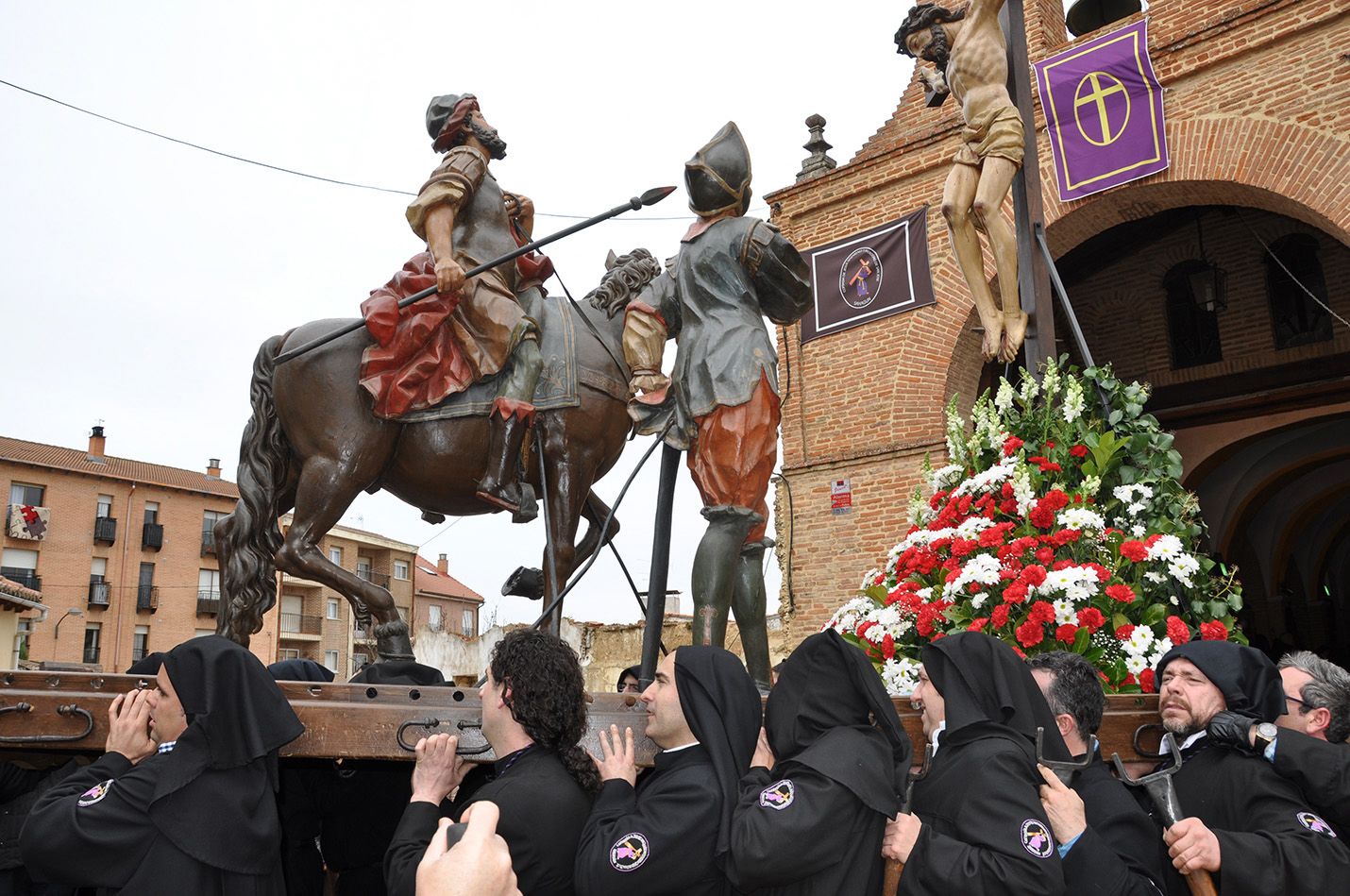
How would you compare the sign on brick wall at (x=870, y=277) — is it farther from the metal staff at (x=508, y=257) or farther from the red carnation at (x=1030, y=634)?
the red carnation at (x=1030, y=634)

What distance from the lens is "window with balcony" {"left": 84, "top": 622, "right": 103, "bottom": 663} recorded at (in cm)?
4119

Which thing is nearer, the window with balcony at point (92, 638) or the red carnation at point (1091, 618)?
the red carnation at point (1091, 618)

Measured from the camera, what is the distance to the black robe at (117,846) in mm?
2803

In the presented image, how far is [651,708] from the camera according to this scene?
298cm

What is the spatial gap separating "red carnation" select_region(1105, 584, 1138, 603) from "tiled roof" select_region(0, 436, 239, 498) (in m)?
42.5

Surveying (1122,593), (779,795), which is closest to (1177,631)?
(1122,593)

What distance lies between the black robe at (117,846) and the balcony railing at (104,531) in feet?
141

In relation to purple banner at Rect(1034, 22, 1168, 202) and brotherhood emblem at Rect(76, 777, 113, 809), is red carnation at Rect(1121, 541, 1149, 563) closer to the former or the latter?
brotherhood emblem at Rect(76, 777, 113, 809)

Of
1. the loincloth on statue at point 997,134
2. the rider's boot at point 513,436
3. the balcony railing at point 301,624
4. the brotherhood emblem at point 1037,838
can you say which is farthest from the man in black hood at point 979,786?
the balcony railing at point 301,624

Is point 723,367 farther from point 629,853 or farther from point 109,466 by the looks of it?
point 109,466

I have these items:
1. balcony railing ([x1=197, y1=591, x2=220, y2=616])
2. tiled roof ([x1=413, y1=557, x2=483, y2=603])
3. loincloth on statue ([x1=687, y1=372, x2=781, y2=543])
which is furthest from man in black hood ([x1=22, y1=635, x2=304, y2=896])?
tiled roof ([x1=413, y1=557, x2=483, y2=603])

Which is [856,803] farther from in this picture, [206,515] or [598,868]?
[206,515]

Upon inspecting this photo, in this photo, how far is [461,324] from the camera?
5.51 metres

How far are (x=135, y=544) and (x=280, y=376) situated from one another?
41.7 m
